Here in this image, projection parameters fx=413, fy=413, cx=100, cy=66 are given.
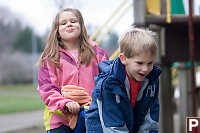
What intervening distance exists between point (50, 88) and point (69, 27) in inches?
19.5

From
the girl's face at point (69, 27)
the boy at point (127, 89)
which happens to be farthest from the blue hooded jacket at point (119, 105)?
the girl's face at point (69, 27)

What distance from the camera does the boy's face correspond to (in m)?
2.48

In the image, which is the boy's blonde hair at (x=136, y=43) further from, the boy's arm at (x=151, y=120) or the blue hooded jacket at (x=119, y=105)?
the boy's arm at (x=151, y=120)

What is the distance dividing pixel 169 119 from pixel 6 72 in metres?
48.6

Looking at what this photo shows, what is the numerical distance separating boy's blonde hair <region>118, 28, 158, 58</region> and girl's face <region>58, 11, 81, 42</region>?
24.6 inches

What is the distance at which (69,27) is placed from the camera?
10.2ft

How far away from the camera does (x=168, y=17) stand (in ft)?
17.7

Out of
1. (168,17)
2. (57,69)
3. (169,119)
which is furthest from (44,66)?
(169,119)

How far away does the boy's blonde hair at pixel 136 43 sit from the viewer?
247 cm

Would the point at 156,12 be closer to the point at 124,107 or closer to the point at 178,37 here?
the point at 178,37

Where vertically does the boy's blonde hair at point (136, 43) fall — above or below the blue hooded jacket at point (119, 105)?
above

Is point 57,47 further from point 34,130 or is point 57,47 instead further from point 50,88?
point 34,130

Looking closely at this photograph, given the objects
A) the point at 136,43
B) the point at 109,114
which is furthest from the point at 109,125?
the point at 136,43

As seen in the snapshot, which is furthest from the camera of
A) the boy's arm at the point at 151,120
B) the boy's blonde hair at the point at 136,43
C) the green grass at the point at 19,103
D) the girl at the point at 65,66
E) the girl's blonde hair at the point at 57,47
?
the green grass at the point at 19,103
